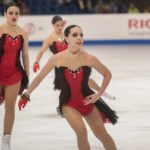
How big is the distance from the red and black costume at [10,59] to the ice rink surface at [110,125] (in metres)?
0.78

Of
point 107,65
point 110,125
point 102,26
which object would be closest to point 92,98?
point 110,125

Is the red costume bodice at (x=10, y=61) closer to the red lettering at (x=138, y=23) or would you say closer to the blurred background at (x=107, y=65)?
the blurred background at (x=107, y=65)

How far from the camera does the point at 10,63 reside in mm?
6562

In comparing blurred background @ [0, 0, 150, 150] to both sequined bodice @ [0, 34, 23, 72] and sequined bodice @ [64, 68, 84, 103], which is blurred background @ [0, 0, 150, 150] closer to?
sequined bodice @ [0, 34, 23, 72]

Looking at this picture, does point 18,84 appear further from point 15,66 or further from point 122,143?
point 122,143

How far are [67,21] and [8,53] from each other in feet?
45.0

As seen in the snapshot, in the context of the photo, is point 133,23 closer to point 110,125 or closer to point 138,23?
point 138,23

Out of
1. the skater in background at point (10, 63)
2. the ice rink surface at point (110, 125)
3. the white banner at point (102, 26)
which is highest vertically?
the skater in background at point (10, 63)

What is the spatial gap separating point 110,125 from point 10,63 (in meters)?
2.03

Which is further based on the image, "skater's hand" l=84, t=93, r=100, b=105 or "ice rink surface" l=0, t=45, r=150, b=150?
"ice rink surface" l=0, t=45, r=150, b=150

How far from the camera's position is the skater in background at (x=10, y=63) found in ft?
21.4

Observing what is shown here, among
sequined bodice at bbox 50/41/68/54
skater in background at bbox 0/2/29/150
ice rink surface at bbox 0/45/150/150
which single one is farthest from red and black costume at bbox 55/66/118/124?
sequined bodice at bbox 50/41/68/54

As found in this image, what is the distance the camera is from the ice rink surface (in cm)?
696

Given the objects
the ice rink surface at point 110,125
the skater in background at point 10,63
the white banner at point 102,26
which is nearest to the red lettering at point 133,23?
the white banner at point 102,26
